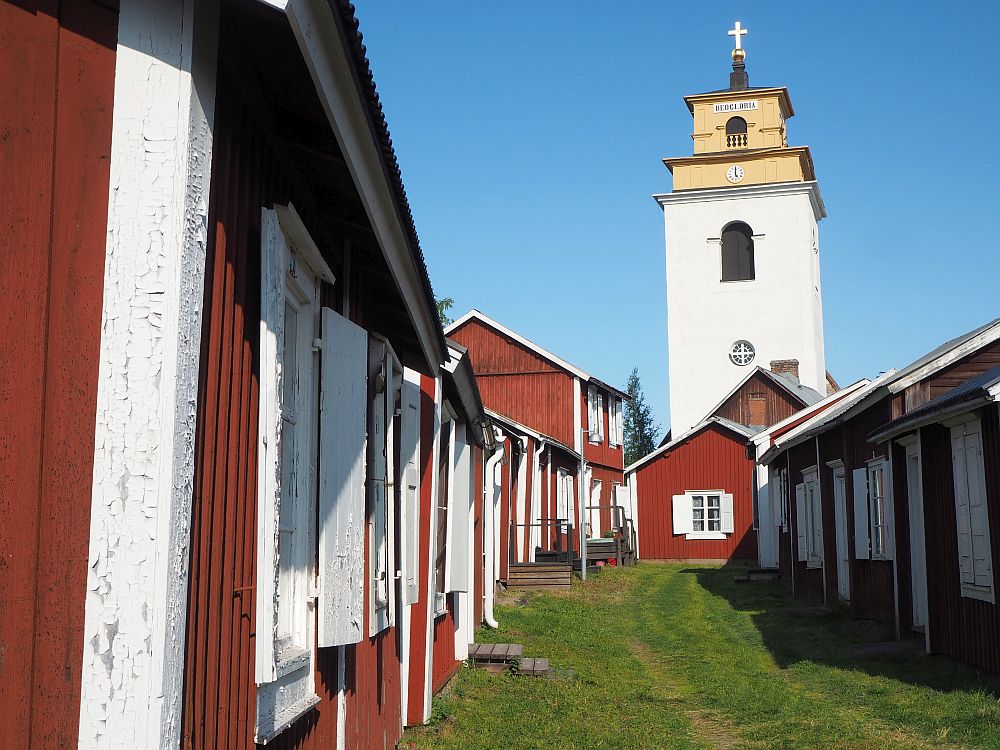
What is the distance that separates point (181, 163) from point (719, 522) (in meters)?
30.6

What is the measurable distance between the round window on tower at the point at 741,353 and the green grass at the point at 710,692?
27.8m

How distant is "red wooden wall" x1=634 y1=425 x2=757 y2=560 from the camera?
31.9 m

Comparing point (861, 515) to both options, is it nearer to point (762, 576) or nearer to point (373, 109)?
point (762, 576)

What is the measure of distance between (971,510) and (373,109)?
8.79 metres

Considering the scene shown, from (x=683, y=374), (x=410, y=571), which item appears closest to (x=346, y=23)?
(x=410, y=571)

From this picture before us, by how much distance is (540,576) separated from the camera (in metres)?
20.5

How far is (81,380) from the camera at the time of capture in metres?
2.60

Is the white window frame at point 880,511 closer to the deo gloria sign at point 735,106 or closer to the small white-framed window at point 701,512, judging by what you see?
the small white-framed window at point 701,512

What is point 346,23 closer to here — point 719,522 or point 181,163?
point 181,163

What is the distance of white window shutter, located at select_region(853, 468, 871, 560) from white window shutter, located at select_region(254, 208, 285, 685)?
13.1 metres

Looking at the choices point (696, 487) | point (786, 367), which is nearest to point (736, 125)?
point (786, 367)

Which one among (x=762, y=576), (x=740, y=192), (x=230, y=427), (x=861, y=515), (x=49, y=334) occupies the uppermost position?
(x=740, y=192)

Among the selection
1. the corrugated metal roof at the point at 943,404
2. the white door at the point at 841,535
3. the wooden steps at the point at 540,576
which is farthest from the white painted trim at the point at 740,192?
the corrugated metal roof at the point at 943,404

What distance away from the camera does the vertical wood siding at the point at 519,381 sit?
29.4m
